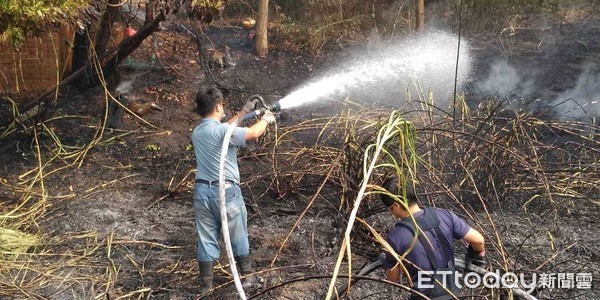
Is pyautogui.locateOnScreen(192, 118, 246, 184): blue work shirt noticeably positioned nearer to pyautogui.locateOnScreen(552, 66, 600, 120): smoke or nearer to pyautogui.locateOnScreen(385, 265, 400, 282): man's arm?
pyautogui.locateOnScreen(385, 265, 400, 282): man's arm

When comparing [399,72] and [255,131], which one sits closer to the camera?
[255,131]

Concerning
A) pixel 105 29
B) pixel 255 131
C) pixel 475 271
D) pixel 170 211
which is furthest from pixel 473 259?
pixel 105 29

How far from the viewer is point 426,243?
376 centimetres

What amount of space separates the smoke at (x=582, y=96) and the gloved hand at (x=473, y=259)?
5.29 m

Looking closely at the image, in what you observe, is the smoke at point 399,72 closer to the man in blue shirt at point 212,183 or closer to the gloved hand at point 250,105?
the gloved hand at point 250,105

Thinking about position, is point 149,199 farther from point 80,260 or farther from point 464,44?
point 464,44

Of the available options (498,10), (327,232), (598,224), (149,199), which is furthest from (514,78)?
(149,199)

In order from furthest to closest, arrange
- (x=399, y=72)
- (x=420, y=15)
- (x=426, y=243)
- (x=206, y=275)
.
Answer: (x=420, y=15), (x=399, y=72), (x=206, y=275), (x=426, y=243)

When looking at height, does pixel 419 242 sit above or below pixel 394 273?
above

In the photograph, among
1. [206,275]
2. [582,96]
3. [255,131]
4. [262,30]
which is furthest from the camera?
[262,30]

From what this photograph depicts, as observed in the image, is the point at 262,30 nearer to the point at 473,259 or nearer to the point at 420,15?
the point at 420,15

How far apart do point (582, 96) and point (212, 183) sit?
278 inches

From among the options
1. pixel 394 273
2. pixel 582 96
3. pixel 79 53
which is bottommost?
pixel 582 96

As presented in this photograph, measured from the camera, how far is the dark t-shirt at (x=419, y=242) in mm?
3762
